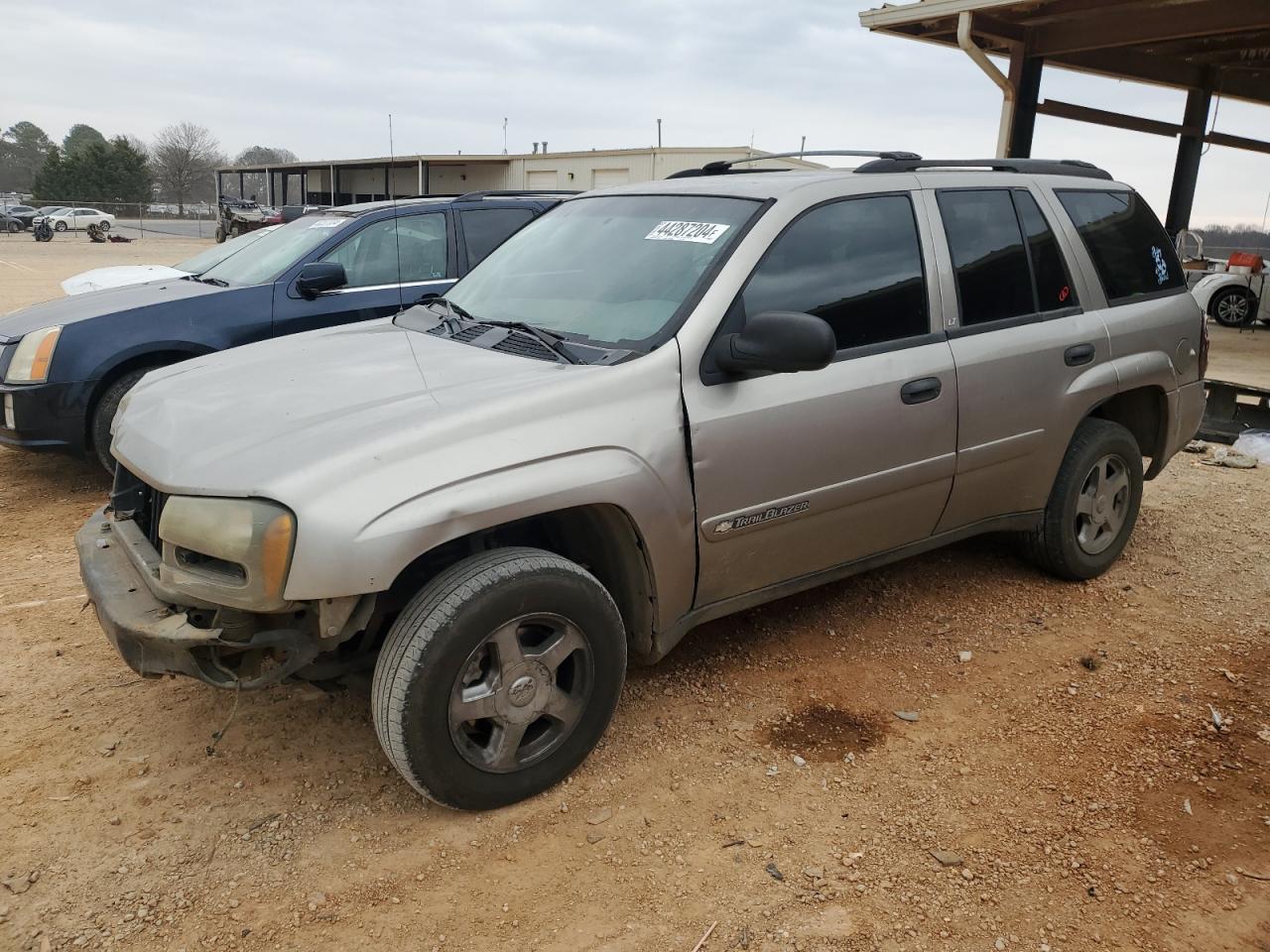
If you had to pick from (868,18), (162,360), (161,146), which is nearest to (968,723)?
(162,360)

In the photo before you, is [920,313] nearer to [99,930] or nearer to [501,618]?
[501,618]

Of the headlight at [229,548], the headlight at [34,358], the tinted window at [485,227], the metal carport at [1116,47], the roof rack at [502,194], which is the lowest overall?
the headlight at [229,548]

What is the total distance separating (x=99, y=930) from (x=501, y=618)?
1227 mm

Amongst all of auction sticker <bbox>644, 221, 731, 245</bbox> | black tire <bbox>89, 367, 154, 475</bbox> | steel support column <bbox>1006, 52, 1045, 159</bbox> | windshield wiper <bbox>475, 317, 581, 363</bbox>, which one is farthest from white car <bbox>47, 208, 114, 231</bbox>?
auction sticker <bbox>644, 221, 731, 245</bbox>

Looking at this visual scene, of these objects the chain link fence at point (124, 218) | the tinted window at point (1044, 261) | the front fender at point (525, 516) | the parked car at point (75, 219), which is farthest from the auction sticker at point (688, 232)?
the parked car at point (75, 219)

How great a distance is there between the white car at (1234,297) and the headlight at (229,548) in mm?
16183

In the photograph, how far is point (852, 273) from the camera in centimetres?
352

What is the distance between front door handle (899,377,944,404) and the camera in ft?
11.7

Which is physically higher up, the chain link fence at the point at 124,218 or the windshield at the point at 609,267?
the chain link fence at the point at 124,218

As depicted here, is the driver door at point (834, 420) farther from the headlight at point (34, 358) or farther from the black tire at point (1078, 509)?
the headlight at point (34, 358)

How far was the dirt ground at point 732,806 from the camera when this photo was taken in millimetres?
2488

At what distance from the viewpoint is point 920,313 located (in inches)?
145

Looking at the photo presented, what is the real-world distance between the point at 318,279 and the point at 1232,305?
593 inches

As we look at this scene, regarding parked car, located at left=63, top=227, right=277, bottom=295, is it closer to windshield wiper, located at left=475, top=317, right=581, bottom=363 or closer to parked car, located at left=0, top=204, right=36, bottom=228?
windshield wiper, located at left=475, top=317, right=581, bottom=363
